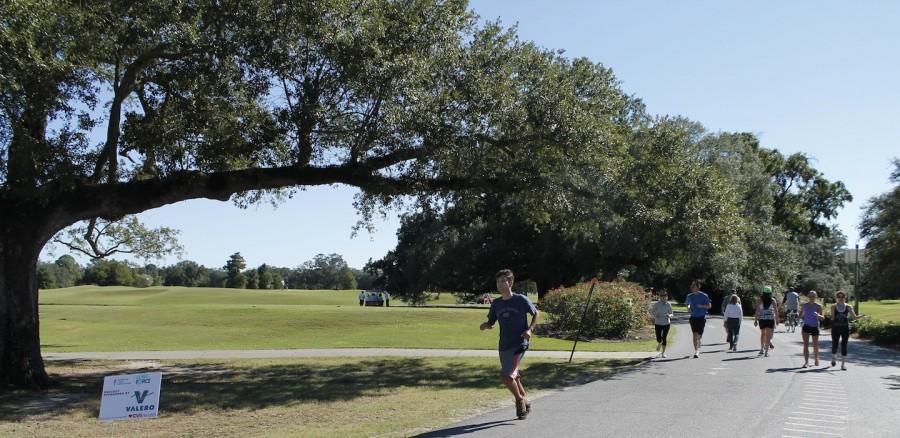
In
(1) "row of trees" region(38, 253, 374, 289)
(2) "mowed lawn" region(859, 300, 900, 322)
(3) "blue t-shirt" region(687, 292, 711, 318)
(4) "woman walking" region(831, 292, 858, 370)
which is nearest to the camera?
(4) "woman walking" region(831, 292, 858, 370)

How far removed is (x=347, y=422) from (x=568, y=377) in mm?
5381

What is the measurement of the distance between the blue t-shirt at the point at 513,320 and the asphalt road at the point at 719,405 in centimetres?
95

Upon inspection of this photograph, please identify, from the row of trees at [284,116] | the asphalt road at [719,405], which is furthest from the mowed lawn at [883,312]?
the row of trees at [284,116]

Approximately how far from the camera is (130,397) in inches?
304

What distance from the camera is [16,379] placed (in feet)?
39.4

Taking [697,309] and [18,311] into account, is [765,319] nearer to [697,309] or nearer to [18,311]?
[697,309]

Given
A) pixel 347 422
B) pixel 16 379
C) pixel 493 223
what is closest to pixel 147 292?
pixel 493 223

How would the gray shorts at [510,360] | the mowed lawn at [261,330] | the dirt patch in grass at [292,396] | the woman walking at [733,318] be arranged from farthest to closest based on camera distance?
the mowed lawn at [261,330], the woman walking at [733,318], the dirt patch in grass at [292,396], the gray shorts at [510,360]

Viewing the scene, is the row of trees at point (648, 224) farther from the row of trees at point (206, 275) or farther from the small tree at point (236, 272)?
the small tree at point (236, 272)

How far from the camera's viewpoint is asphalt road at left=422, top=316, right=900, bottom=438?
759 cm

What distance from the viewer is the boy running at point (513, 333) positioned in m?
8.13

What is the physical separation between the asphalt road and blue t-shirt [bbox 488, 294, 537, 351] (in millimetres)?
946

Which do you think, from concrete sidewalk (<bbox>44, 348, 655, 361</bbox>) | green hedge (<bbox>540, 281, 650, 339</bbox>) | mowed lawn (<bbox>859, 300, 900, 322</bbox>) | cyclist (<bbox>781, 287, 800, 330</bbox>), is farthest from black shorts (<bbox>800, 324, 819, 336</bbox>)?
mowed lawn (<bbox>859, 300, 900, 322</bbox>)

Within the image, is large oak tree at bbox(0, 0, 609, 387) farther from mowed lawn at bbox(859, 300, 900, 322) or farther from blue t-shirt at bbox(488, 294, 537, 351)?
mowed lawn at bbox(859, 300, 900, 322)
